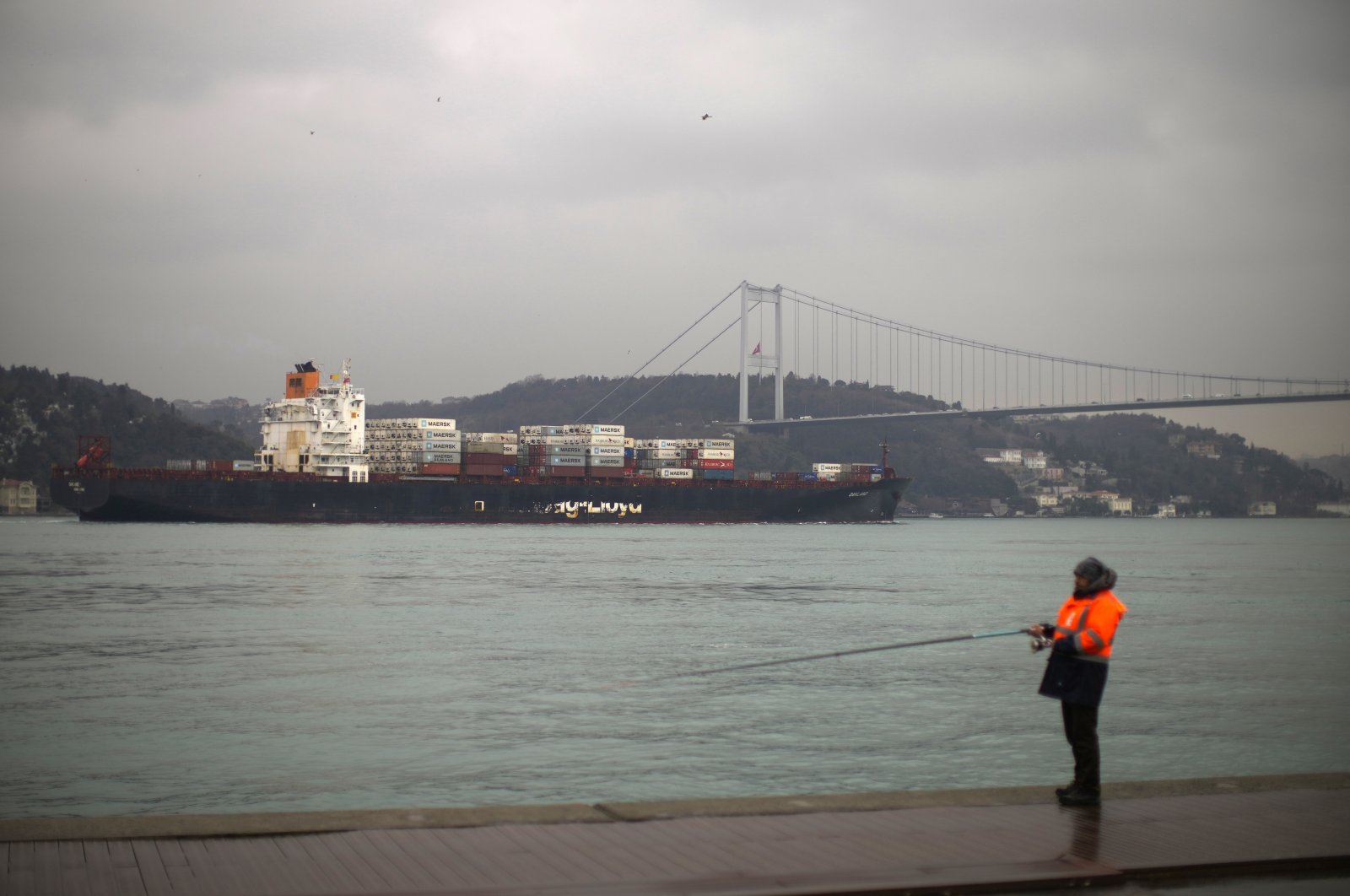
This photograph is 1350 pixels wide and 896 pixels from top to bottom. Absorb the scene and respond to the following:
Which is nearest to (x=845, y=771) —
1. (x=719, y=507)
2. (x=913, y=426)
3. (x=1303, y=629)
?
(x=1303, y=629)

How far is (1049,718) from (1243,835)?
5.75m

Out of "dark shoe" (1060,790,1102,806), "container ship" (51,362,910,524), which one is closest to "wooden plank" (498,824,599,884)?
"dark shoe" (1060,790,1102,806)

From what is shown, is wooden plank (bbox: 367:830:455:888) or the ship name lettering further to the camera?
the ship name lettering

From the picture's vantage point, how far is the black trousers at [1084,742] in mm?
6508

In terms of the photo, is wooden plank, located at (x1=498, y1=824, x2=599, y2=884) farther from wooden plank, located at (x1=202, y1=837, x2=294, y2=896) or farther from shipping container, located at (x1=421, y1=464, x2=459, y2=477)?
shipping container, located at (x1=421, y1=464, x2=459, y2=477)

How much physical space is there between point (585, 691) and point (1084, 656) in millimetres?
7036

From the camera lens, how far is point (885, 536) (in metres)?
77.9

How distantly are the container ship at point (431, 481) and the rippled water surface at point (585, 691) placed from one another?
3834 centimetres

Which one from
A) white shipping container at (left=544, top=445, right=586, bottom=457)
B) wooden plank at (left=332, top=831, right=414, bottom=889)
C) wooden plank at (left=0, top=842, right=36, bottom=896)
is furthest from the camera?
white shipping container at (left=544, top=445, right=586, bottom=457)

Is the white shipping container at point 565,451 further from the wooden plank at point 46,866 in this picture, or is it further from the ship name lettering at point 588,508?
the wooden plank at point 46,866

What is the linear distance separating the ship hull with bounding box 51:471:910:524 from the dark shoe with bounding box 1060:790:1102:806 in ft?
219

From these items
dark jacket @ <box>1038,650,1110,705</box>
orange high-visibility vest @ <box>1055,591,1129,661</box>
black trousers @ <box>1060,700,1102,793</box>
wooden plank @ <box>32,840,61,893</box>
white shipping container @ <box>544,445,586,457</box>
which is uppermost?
white shipping container @ <box>544,445,586,457</box>

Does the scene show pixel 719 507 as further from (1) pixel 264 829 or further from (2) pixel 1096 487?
(2) pixel 1096 487

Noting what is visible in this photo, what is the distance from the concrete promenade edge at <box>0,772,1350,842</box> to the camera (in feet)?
18.7
